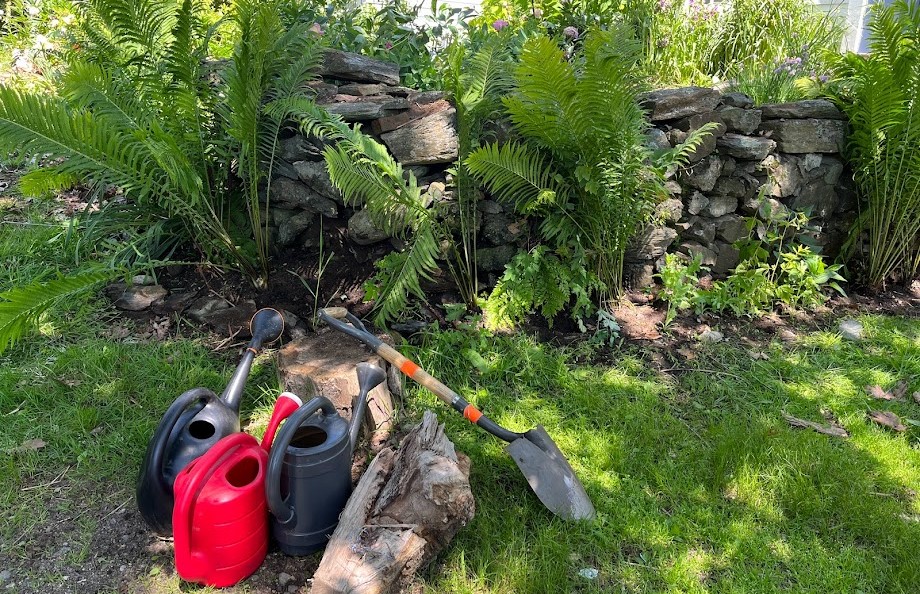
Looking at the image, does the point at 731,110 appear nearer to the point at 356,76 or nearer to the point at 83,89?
the point at 356,76

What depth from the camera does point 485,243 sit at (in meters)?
3.61

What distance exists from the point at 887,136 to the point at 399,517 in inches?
141

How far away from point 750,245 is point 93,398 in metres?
3.72

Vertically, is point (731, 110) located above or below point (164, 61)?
below

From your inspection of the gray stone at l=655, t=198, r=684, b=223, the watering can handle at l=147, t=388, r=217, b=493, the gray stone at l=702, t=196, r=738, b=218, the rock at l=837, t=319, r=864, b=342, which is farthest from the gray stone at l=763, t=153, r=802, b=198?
the watering can handle at l=147, t=388, r=217, b=493

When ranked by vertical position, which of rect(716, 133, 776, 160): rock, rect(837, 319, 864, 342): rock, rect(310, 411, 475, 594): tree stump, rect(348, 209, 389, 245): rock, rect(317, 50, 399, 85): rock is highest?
rect(317, 50, 399, 85): rock

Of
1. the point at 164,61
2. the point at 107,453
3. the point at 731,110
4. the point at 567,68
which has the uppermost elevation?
the point at 164,61

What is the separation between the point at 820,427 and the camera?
9.46 feet

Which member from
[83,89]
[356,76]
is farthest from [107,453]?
[356,76]

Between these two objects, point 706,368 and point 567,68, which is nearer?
point 567,68

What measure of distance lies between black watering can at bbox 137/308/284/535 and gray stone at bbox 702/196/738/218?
116 inches

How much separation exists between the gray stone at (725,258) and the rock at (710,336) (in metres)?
0.65

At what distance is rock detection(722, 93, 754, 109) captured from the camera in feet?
12.8

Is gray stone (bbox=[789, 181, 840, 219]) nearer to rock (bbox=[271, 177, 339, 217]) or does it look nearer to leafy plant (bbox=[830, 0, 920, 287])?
leafy plant (bbox=[830, 0, 920, 287])
